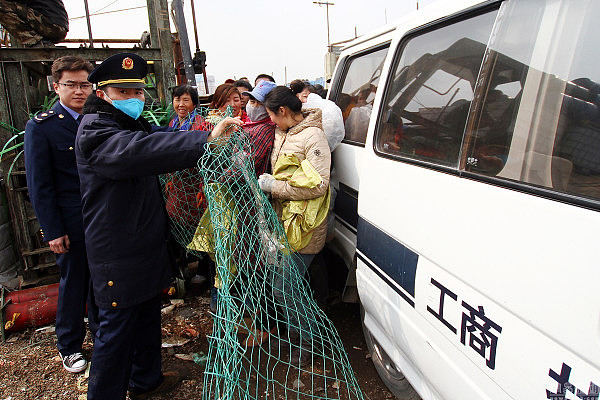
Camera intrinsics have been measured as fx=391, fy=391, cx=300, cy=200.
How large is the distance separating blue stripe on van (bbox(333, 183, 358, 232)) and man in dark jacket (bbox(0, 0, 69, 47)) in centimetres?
344

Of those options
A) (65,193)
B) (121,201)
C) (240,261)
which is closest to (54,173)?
(65,193)

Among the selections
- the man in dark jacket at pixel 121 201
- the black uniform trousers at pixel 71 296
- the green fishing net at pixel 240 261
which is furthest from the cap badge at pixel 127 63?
the black uniform trousers at pixel 71 296

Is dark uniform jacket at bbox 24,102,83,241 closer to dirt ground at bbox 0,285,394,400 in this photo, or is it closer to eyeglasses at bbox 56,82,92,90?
eyeglasses at bbox 56,82,92,90

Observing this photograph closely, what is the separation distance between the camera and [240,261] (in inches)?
72.5

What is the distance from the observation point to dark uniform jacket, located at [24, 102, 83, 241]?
2.55 m

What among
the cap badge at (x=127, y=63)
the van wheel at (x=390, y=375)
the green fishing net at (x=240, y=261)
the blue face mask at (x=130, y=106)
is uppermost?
the cap badge at (x=127, y=63)

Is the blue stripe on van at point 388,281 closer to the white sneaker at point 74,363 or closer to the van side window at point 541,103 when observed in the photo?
the van side window at point 541,103

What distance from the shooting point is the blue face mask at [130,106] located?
1.97 meters

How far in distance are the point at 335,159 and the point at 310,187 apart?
2.17 feet

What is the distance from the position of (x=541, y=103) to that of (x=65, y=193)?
2765mm

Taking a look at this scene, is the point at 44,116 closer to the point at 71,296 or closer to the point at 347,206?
the point at 71,296

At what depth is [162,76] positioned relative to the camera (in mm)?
4355

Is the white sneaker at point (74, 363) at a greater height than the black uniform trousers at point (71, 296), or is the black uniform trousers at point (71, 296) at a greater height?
the black uniform trousers at point (71, 296)

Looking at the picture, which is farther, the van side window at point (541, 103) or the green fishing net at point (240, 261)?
the green fishing net at point (240, 261)
